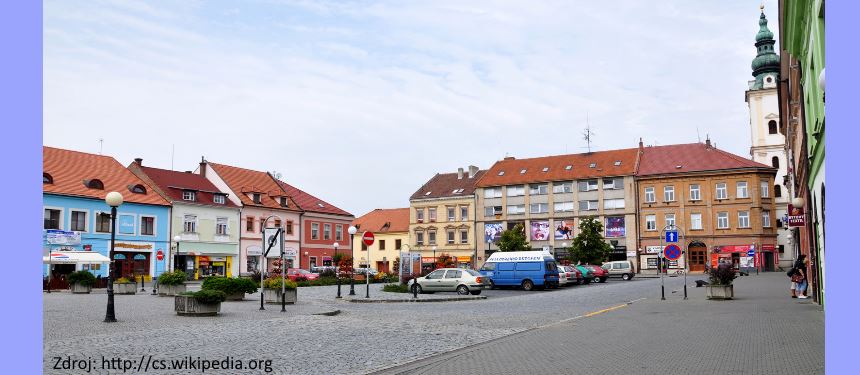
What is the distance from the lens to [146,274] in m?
54.6

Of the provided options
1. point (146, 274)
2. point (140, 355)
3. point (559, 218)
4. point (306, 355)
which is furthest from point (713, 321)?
point (559, 218)

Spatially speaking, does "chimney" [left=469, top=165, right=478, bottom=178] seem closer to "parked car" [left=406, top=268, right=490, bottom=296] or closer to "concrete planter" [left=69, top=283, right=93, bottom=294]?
"parked car" [left=406, top=268, right=490, bottom=296]

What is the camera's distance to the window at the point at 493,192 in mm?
82562

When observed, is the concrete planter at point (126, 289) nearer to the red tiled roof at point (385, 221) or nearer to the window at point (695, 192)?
the window at point (695, 192)

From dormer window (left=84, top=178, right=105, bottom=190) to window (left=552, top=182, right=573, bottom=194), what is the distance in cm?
4629

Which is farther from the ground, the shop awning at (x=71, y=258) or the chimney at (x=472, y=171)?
the chimney at (x=472, y=171)

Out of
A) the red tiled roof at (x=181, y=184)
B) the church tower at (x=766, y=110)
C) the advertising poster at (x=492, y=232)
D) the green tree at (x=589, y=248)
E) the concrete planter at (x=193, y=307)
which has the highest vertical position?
the church tower at (x=766, y=110)

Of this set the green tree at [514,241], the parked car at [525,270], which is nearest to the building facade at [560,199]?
the green tree at [514,241]

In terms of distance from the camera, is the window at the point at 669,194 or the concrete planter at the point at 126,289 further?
the window at the point at 669,194

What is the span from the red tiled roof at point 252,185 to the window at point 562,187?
2841 centimetres

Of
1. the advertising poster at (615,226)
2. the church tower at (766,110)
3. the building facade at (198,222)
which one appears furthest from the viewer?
the church tower at (766,110)

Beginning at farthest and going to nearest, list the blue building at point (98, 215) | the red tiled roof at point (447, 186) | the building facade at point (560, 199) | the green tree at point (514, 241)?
1. the red tiled roof at point (447, 186)
2. the building facade at point (560, 199)
3. the green tree at point (514, 241)
4. the blue building at point (98, 215)

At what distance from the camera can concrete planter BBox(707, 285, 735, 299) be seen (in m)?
26.8

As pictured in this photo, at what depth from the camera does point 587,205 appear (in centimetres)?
7681
